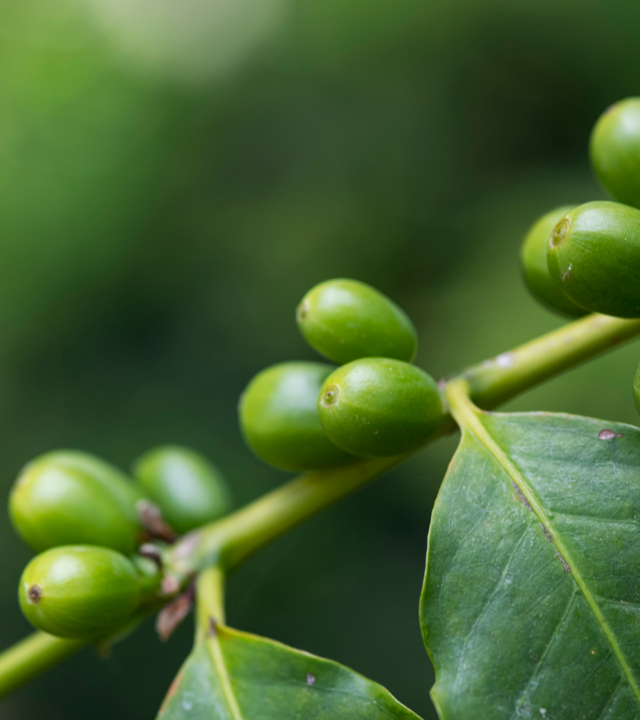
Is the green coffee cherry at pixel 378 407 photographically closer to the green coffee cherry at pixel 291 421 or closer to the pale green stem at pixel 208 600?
the green coffee cherry at pixel 291 421

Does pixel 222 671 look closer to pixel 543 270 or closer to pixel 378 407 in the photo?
pixel 378 407

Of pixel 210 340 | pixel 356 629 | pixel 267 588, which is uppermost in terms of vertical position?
pixel 210 340

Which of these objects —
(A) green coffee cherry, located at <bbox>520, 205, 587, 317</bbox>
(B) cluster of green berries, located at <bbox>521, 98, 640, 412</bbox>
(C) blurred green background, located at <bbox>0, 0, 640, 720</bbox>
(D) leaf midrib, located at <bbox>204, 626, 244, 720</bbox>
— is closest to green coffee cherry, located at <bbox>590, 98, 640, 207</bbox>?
(A) green coffee cherry, located at <bbox>520, 205, 587, 317</bbox>

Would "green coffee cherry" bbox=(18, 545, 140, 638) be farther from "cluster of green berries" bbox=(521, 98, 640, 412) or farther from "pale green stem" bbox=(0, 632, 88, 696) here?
"cluster of green berries" bbox=(521, 98, 640, 412)

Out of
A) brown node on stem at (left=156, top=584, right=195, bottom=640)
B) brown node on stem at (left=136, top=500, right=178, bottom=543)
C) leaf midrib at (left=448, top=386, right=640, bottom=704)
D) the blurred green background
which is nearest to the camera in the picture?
leaf midrib at (left=448, top=386, right=640, bottom=704)

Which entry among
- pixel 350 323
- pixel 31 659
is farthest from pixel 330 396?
pixel 31 659

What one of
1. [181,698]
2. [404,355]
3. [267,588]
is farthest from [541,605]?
[267,588]

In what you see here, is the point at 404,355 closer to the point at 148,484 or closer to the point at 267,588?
the point at 148,484

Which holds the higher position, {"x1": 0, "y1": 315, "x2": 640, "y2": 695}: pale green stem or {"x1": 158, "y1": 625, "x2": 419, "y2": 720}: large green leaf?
{"x1": 0, "y1": 315, "x2": 640, "y2": 695}: pale green stem
